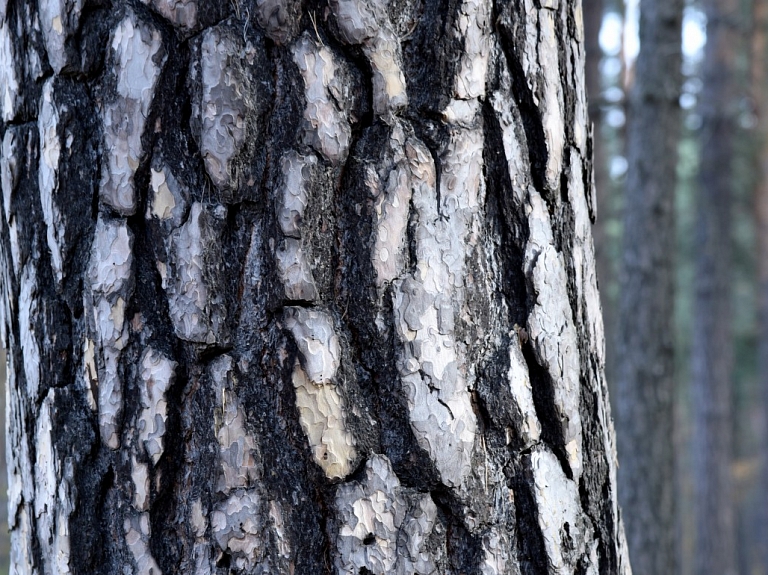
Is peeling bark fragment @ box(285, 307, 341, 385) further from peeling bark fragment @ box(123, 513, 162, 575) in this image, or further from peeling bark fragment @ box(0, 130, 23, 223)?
peeling bark fragment @ box(0, 130, 23, 223)

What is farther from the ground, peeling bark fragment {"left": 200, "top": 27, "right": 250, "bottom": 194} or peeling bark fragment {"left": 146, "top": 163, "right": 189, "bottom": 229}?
peeling bark fragment {"left": 200, "top": 27, "right": 250, "bottom": 194}

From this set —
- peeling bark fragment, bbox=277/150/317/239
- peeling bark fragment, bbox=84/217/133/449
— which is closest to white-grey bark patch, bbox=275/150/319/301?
peeling bark fragment, bbox=277/150/317/239

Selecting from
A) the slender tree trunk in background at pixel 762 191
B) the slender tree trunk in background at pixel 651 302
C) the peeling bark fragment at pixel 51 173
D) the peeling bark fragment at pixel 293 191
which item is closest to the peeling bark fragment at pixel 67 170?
the peeling bark fragment at pixel 51 173

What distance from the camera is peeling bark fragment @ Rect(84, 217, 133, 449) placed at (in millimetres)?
912

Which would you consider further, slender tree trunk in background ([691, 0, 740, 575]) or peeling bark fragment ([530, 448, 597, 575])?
slender tree trunk in background ([691, 0, 740, 575])

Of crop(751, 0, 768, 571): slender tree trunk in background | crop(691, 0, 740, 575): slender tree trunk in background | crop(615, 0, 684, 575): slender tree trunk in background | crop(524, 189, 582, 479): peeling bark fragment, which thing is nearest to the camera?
crop(524, 189, 582, 479): peeling bark fragment

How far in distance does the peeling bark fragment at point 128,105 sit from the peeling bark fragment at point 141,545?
42cm

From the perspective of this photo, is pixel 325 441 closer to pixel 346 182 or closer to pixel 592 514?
pixel 346 182

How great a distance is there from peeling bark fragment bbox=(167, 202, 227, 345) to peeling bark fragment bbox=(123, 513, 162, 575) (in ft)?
0.84

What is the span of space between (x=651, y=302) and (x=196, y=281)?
4.65 metres

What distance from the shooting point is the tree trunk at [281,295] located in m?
0.89

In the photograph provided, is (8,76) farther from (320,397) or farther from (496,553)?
(496,553)

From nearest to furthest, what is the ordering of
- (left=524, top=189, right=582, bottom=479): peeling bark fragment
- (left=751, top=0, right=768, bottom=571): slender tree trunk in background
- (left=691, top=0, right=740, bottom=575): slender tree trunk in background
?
(left=524, top=189, right=582, bottom=479): peeling bark fragment → (left=691, top=0, right=740, bottom=575): slender tree trunk in background → (left=751, top=0, right=768, bottom=571): slender tree trunk in background

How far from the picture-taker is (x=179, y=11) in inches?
35.4
